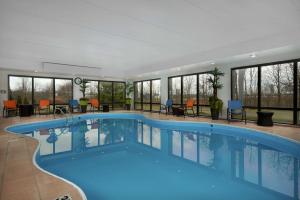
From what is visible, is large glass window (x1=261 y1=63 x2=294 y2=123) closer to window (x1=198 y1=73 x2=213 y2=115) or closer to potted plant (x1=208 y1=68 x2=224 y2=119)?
potted plant (x1=208 y1=68 x2=224 y2=119)

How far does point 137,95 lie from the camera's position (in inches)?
550

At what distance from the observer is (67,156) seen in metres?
4.26

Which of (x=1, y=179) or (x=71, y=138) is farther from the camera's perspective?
(x=71, y=138)

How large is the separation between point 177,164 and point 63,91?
1004cm

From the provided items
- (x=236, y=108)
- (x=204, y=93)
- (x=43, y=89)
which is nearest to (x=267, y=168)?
(x=236, y=108)

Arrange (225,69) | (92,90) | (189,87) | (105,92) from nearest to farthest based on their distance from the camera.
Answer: (225,69) < (189,87) < (92,90) < (105,92)

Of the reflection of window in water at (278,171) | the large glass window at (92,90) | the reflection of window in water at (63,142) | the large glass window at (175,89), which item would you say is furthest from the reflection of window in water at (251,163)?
the large glass window at (92,90)

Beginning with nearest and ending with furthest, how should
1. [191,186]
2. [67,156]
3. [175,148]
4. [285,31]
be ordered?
[191,186]
[67,156]
[175,148]
[285,31]

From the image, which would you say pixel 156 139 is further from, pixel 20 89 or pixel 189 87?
pixel 20 89

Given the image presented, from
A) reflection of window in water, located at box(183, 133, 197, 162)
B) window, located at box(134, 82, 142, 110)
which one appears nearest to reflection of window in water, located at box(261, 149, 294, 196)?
reflection of window in water, located at box(183, 133, 197, 162)

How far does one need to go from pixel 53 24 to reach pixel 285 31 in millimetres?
6182

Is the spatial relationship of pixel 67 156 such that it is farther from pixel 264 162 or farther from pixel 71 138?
pixel 264 162

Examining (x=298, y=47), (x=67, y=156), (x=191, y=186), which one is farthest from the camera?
(x=298, y=47)

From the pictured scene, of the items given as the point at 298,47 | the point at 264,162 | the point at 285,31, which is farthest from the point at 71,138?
the point at 298,47
